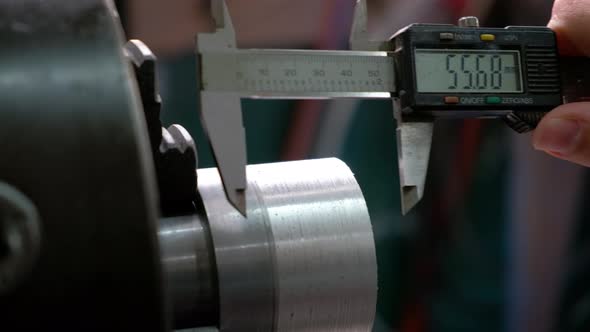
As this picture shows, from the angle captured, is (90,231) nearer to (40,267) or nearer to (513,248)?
(40,267)

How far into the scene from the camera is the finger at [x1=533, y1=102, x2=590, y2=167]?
0.84m

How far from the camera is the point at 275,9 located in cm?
170

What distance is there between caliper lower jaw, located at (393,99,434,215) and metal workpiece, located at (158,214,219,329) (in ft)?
0.92

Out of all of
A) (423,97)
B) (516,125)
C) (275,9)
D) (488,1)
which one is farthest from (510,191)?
(423,97)

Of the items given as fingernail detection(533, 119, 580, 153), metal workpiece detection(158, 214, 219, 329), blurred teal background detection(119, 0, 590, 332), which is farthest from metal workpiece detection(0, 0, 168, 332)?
blurred teal background detection(119, 0, 590, 332)

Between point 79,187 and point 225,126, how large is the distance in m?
0.31

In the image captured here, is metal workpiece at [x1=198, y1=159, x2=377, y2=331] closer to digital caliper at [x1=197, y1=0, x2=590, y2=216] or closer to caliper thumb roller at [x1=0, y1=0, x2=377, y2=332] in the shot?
digital caliper at [x1=197, y1=0, x2=590, y2=216]

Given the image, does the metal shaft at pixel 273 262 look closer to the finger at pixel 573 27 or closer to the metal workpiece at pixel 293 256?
the metal workpiece at pixel 293 256

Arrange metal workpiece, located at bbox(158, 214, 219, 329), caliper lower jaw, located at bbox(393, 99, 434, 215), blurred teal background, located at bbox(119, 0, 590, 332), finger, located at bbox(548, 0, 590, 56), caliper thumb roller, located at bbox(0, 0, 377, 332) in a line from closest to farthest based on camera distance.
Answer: caliper thumb roller, located at bbox(0, 0, 377, 332) < metal workpiece, located at bbox(158, 214, 219, 329) < caliper lower jaw, located at bbox(393, 99, 434, 215) < finger, located at bbox(548, 0, 590, 56) < blurred teal background, located at bbox(119, 0, 590, 332)

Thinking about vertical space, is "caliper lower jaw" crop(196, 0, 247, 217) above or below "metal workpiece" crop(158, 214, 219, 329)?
above

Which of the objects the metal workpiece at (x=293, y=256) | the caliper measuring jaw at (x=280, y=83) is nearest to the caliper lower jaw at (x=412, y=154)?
the caliper measuring jaw at (x=280, y=83)

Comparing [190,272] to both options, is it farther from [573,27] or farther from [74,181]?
[573,27]

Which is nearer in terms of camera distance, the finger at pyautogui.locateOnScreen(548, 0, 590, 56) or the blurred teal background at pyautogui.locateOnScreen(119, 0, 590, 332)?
the finger at pyautogui.locateOnScreen(548, 0, 590, 56)

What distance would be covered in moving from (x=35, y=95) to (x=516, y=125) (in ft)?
2.31
